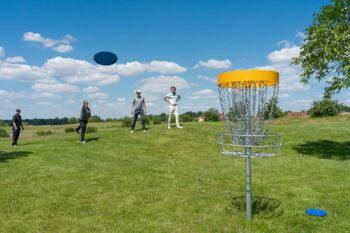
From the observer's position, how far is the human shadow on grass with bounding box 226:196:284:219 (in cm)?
786

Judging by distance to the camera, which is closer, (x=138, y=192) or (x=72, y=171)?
Answer: (x=138, y=192)

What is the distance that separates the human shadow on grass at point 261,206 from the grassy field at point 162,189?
27mm

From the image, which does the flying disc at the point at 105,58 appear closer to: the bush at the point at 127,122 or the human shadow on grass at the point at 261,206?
the human shadow on grass at the point at 261,206

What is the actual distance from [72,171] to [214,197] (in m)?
6.35

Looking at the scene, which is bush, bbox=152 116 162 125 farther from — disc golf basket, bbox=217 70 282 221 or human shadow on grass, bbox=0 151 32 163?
disc golf basket, bbox=217 70 282 221

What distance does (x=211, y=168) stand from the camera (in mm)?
13867

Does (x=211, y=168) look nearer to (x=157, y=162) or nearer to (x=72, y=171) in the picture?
(x=157, y=162)

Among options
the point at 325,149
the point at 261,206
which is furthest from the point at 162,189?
the point at 325,149

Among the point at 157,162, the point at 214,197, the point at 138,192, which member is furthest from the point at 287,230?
the point at 157,162

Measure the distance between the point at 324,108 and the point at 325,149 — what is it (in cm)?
2772

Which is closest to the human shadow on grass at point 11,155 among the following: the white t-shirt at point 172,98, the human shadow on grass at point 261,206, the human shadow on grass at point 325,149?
the white t-shirt at point 172,98

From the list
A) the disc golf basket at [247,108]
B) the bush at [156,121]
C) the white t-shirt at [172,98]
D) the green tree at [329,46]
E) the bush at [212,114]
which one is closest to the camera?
the disc golf basket at [247,108]

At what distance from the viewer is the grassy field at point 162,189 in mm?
7398

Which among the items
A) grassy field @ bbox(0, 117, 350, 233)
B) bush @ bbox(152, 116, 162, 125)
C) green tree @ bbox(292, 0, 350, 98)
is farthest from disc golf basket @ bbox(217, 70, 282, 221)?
bush @ bbox(152, 116, 162, 125)
